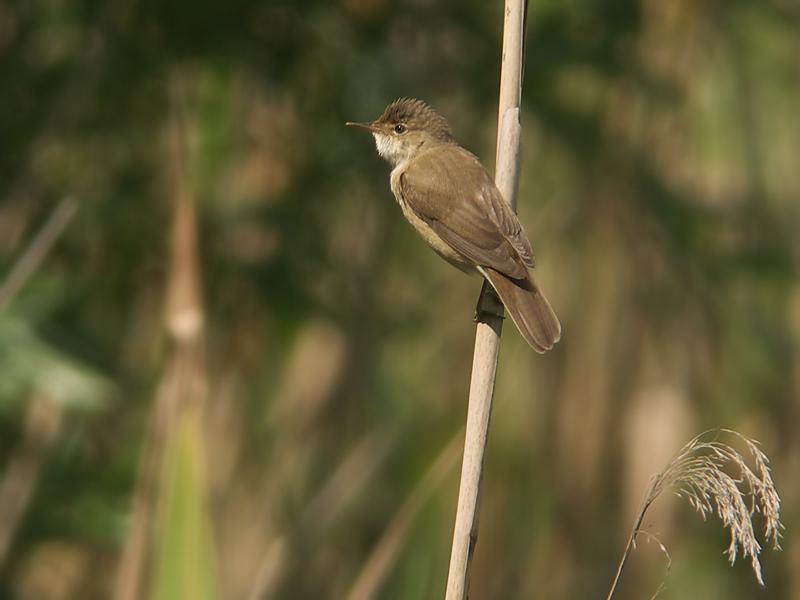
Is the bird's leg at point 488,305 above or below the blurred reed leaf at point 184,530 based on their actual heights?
above

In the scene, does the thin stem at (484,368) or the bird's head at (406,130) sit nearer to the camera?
the thin stem at (484,368)

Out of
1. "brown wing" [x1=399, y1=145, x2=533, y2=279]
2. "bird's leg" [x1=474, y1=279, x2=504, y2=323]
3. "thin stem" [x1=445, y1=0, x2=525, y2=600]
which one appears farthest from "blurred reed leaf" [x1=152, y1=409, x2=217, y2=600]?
"brown wing" [x1=399, y1=145, x2=533, y2=279]

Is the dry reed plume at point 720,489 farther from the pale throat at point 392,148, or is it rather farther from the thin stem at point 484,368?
the pale throat at point 392,148

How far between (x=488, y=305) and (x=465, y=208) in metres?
0.39

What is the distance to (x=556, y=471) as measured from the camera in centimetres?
416

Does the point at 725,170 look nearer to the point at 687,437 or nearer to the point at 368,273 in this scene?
the point at 687,437

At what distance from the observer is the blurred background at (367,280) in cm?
324

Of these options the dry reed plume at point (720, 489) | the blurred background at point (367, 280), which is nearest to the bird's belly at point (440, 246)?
the blurred background at point (367, 280)

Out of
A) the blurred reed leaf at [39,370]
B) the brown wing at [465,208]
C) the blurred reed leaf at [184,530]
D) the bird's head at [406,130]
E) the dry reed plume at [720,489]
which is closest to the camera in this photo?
the dry reed plume at [720,489]

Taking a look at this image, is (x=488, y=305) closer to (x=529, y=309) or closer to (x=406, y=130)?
(x=529, y=309)

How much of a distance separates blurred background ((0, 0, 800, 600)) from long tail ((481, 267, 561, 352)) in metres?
0.52

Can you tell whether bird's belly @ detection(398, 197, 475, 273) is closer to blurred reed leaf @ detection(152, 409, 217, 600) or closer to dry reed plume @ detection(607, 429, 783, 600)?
blurred reed leaf @ detection(152, 409, 217, 600)

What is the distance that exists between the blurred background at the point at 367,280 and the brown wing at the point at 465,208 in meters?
0.54

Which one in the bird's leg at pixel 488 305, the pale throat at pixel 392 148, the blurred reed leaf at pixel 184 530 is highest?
the pale throat at pixel 392 148
